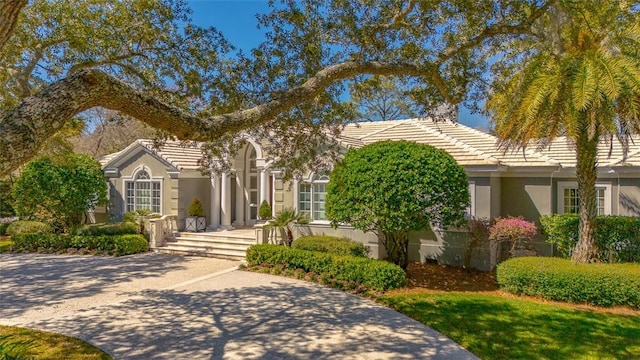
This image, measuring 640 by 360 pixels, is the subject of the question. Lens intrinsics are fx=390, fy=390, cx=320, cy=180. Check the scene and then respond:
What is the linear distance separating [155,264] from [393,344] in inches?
411

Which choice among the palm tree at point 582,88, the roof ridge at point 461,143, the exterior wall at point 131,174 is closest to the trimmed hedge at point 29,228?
the exterior wall at point 131,174

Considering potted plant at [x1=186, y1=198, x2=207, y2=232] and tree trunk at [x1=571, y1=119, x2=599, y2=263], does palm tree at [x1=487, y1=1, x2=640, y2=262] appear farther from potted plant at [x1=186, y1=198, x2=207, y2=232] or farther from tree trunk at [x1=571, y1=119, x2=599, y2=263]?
potted plant at [x1=186, y1=198, x2=207, y2=232]

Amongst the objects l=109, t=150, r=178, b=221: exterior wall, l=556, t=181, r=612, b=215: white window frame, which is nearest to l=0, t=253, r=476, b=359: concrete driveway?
l=109, t=150, r=178, b=221: exterior wall

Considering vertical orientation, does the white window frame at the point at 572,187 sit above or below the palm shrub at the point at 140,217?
above

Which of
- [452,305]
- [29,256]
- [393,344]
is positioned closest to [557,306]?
[452,305]

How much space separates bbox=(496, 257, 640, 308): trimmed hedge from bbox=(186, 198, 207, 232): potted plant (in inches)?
513

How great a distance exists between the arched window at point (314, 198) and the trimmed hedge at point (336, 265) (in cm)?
264

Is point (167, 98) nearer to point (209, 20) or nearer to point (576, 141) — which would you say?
point (209, 20)

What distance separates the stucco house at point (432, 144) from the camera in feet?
46.1

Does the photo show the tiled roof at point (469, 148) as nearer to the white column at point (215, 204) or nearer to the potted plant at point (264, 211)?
the white column at point (215, 204)

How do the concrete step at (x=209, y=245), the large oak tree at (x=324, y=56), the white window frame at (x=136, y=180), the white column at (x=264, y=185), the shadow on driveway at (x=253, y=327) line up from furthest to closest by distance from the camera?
the white window frame at (x=136, y=180)
the white column at (x=264, y=185)
the concrete step at (x=209, y=245)
the large oak tree at (x=324, y=56)
the shadow on driveway at (x=253, y=327)

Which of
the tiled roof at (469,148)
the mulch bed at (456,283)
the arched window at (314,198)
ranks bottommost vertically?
the mulch bed at (456,283)

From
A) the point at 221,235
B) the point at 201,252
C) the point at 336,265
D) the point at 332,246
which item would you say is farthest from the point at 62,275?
the point at 336,265

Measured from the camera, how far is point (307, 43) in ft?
26.4
